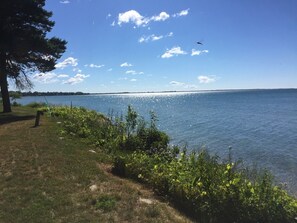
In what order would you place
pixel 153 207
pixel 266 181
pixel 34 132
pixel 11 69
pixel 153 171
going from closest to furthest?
pixel 153 207 < pixel 266 181 < pixel 153 171 < pixel 34 132 < pixel 11 69

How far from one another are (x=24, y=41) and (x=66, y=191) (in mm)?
17753

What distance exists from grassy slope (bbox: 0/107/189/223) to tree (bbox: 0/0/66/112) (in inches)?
504

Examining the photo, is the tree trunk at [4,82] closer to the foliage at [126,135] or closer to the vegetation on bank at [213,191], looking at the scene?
the foliage at [126,135]

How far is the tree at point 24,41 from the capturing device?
74.6 feet

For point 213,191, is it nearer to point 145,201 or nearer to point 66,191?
point 145,201

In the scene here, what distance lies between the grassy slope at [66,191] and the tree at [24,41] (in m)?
12.8

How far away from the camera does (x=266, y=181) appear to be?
7586mm

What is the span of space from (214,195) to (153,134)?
8.78 m

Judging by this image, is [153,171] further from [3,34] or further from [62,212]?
[3,34]

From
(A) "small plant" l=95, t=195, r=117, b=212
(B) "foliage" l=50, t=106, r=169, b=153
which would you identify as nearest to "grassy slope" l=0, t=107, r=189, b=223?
(A) "small plant" l=95, t=195, r=117, b=212

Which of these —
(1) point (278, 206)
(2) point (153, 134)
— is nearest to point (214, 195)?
(1) point (278, 206)

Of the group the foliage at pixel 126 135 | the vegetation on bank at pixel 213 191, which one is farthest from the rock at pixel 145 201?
the foliage at pixel 126 135

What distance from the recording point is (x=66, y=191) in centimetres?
781

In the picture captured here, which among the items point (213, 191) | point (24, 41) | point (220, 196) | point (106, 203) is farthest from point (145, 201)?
point (24, 41)
